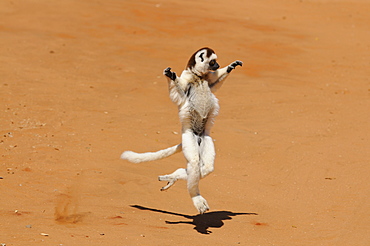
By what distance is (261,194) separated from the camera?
30.6 ft

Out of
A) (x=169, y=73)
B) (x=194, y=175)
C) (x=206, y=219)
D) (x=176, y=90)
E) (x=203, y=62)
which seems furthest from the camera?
(x=206, y=219)

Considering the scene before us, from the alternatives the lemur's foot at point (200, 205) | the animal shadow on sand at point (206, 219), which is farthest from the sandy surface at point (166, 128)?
the lemur's foot at point (200, 205)

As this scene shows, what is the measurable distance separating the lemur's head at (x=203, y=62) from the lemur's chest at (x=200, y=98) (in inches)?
6.8

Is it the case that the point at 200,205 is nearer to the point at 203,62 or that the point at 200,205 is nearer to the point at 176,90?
the point at 176,90

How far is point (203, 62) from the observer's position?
7957mm

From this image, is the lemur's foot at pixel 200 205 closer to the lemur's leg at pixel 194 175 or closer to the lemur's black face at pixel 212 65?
the lemur's leg at pixel 194 175

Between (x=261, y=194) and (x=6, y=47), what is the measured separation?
33.5 ft

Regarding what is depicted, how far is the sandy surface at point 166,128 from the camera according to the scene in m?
7.91

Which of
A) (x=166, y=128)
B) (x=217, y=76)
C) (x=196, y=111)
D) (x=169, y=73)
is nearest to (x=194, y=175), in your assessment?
(x=196, y=111)

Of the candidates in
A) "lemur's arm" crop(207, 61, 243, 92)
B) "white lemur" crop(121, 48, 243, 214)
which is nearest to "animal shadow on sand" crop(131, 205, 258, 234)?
"white lemur" crop(121, 48, 243, 214)

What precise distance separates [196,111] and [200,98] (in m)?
0.18

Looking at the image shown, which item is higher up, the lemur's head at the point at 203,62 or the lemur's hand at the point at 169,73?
the lemur's head at the point at 203,62

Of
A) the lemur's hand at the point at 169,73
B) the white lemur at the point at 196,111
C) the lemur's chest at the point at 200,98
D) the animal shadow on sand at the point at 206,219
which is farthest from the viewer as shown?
the lemur's chest at the point at 200,98

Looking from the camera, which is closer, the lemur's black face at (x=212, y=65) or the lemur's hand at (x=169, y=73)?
the lemur's hand at (x=169, y=73)
